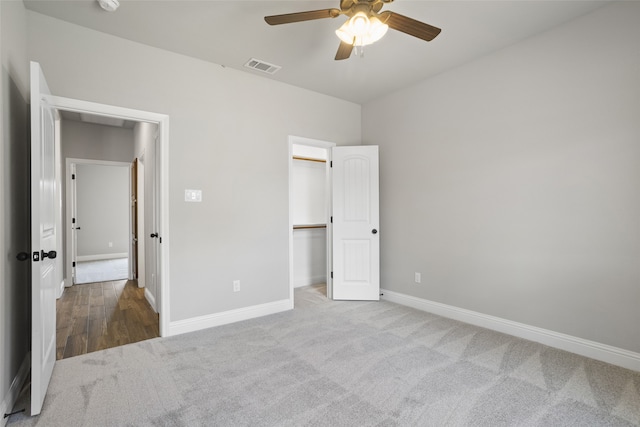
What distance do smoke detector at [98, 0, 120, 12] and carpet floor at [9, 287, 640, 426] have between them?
2693 millimetres

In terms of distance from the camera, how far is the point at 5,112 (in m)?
1.82

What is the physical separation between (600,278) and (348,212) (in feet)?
8.45

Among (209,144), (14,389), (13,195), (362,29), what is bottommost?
(14,389)

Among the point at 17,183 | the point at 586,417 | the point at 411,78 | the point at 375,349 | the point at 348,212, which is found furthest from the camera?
the point at 348,212

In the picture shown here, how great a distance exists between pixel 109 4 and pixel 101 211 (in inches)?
280

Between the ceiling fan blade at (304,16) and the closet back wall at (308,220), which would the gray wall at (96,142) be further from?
the ceiling fan blade at (304,16)

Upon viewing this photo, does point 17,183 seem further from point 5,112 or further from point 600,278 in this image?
point 600,278

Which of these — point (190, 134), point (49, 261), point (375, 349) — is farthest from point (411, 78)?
point (49, 261)

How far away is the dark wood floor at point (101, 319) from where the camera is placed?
2.86 metres

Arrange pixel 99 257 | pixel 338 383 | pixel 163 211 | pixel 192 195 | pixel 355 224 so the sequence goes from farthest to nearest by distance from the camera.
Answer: pixel 99 257 → pixel 355 224 → pixel 192 195 → pixel 163 211 → pixel 338 383

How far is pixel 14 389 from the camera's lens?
192cm

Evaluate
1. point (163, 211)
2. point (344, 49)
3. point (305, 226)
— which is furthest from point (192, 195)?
point (305, 226)

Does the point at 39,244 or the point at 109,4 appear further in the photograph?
the point at 109,4

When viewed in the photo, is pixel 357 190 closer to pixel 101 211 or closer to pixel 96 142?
pixel 96 142
